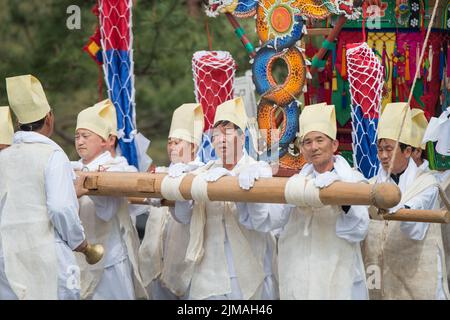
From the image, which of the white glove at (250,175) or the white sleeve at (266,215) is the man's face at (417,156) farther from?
the white glove at (250,175)

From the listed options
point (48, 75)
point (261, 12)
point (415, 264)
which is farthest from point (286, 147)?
point (48, 75)

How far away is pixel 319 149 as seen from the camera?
26.3ft

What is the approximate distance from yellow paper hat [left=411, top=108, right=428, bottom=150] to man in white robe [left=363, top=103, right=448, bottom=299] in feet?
0.03

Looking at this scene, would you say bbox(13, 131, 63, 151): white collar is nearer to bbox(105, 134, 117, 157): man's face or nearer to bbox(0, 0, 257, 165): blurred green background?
bbox(105, 134, 117, 157): man's face

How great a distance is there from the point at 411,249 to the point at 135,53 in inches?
272

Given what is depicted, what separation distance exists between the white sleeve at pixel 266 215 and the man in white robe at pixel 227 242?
0.09 m

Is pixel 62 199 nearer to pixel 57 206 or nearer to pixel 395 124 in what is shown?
pixel 57 206

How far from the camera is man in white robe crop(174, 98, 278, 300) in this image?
326 inches

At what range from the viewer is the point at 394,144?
27.5ft

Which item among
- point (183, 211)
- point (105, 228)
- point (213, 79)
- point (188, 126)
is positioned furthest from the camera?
point (213, 79)

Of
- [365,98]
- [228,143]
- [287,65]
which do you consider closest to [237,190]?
[228,143]

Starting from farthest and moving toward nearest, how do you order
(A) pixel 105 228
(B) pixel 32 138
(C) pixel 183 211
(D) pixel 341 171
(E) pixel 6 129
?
1. (A) pixel 105 228
2. (C) pixel 183 211
3. (E) pixel 6 129
4. (D) pixel 341 171
5. (B) pixel 32 138

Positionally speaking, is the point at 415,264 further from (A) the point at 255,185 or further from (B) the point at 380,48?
(B) the point at 380,48

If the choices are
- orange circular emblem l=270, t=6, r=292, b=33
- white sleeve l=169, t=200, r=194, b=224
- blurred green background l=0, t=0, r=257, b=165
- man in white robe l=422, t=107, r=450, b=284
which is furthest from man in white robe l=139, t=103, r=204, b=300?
blurred green background l=0, t=0, r=257, b=165
